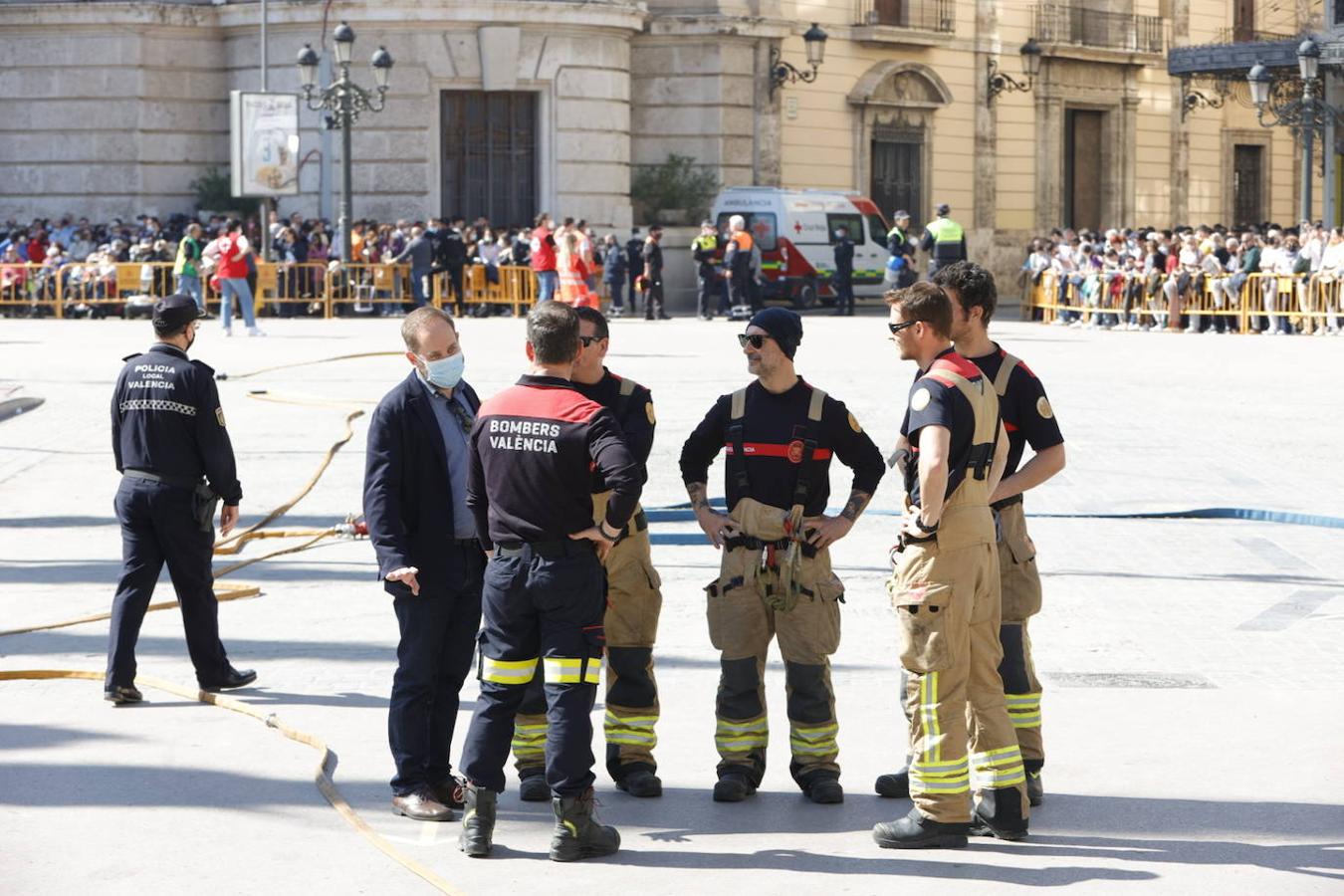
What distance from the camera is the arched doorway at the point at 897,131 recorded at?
4009 centimetres

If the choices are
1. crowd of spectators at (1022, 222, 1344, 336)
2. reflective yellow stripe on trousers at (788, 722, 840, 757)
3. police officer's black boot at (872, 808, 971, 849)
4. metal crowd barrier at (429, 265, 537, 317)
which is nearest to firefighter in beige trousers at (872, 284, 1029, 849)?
police officer's black boot at (872, 808, 971, 849)

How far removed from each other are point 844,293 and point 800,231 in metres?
1.27

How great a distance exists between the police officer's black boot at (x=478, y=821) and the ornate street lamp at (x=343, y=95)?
26142 mm

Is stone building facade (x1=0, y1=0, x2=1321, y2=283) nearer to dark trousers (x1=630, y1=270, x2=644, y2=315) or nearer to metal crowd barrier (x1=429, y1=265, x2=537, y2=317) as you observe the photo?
dark trousers (x1=630, y1=270, x2=644, y2=315)

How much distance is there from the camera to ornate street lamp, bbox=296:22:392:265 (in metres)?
31.2

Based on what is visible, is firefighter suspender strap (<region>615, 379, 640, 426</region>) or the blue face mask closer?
the blue face mask

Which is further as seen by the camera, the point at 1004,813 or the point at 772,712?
the point at 772,712

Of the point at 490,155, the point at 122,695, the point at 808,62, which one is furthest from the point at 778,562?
the point at 808,62

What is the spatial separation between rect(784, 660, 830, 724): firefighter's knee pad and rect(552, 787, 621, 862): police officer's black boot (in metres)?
0.89

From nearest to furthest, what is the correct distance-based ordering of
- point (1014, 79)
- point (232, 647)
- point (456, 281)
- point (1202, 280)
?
point (232, 647) < point (1202, 280) < point (456, 281) < point (1014, 79)

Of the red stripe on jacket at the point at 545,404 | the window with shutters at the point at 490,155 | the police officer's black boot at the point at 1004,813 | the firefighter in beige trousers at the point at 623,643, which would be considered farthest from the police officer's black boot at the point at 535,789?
the window with shutters at the point at 490,155

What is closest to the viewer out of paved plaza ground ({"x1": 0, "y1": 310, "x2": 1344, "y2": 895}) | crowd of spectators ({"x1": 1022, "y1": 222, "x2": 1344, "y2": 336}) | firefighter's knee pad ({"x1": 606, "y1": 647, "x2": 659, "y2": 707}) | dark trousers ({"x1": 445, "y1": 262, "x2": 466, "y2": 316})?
paved plaza ground ({"x1": 0, "y1": 310, "x2": 1344, "y2": 895})

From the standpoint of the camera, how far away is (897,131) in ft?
134

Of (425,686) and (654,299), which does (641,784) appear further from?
(654,299)
